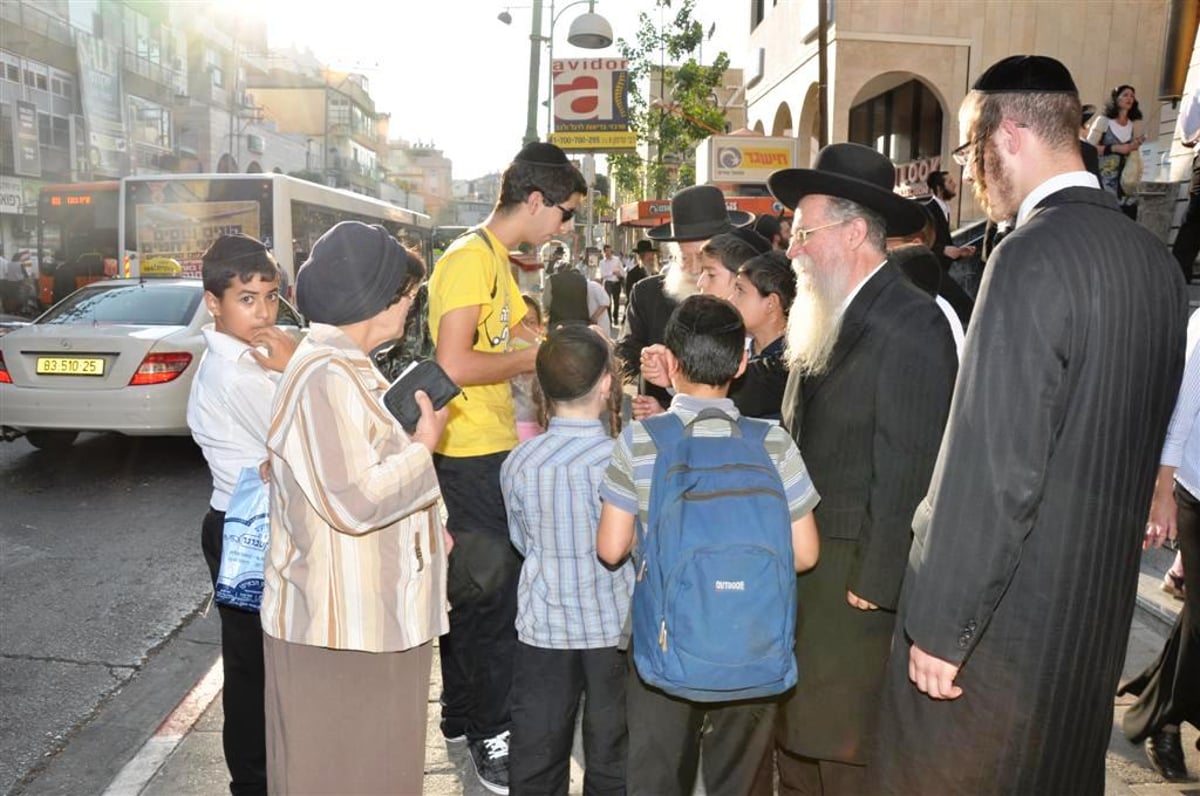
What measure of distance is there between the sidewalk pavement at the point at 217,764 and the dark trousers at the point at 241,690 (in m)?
0.34

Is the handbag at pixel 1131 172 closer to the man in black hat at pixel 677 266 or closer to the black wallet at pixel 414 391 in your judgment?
the man in black hat at pixel 677 266

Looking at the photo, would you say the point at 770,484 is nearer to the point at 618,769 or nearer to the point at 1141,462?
the point at 1141,462

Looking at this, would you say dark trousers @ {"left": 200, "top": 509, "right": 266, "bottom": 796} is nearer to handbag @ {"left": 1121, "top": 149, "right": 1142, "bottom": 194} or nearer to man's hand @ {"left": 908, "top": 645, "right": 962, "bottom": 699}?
man's hand @ {"left": 908, "top": 645, "right": 962, "bottom": 699}

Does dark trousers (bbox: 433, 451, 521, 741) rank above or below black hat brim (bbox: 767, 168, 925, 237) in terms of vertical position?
below

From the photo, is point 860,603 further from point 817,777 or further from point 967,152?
point 967,152

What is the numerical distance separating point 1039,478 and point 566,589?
1.44 meters

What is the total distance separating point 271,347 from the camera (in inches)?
116

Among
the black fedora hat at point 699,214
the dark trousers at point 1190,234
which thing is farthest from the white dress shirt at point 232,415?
the dark trousers at point 1190,234

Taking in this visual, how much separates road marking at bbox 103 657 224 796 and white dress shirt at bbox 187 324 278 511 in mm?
1215

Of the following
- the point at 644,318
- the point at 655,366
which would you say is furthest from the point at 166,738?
the point at 644,318

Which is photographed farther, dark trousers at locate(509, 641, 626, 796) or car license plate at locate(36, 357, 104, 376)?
car license plate at locate(36, 357, 104, 376)

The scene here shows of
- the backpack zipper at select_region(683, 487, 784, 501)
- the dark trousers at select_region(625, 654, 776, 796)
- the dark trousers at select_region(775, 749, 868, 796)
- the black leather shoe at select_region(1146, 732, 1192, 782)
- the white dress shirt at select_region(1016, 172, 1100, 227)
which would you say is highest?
the white dress shirt at select_region(1016, 172, 1100, 227)

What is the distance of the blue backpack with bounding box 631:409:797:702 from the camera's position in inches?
91.1

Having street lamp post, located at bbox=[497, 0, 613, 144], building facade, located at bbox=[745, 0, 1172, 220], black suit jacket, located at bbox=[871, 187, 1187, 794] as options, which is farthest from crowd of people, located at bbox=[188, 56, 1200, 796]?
building facade, located at bbox=[745, 0, 1172, 220]
